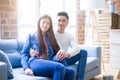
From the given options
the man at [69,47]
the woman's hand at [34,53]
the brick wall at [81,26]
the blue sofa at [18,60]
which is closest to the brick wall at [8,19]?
the blue sofa at [18,60]

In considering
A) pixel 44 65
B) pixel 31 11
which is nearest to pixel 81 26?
pixel 31 11

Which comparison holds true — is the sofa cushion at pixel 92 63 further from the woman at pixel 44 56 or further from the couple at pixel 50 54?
the woman at pixel 44 56

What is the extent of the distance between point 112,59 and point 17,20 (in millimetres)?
2521

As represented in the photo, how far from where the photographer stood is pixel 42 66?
282cm

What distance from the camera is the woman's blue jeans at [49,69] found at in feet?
9.01

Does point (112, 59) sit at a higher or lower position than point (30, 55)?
lower

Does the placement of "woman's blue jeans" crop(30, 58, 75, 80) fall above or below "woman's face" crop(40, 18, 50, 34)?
below

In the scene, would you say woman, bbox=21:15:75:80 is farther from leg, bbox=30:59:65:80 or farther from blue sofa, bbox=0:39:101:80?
blue sofa, bbox=0:39:101:80

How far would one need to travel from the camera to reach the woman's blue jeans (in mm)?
2746

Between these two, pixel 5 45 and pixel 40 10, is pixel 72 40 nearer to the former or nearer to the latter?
pixel 5 45

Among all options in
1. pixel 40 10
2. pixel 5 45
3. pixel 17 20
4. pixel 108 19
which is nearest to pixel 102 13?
pixel 108 19

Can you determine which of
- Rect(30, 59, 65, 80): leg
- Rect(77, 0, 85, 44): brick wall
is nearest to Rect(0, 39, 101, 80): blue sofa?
Rect(30, 59, 65, 80): leg

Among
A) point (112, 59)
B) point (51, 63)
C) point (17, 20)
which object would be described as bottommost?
point (112, 59)

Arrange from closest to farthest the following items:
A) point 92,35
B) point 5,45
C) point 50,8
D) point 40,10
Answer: point 5,45
point 40,10
point 50,8
point 92,35
